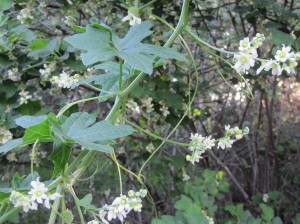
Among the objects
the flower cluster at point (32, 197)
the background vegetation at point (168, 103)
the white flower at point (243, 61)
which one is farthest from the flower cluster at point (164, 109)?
the flower cluster at point (32, 197)

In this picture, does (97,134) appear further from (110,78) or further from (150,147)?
(150,147)

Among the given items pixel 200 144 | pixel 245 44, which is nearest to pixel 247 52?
pixel 245 44

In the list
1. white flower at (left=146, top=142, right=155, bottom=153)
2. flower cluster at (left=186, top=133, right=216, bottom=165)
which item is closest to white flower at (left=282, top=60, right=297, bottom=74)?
flower cluster at (left=186, top=133, right=216, bottom=165)

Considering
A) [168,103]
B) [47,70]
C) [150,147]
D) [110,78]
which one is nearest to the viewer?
[110,78]

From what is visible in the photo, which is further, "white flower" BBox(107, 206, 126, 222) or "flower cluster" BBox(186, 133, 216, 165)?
"flower cluster" BBox(186, 133, 216, 165)

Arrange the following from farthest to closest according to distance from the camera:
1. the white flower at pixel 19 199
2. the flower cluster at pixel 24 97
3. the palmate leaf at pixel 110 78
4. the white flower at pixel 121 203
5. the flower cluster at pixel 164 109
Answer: the flower cluster at pixel 164 109
the flower cluster at pixel 24 97
the palmate leaf at pixel 110 78
the white flower at pixel 121 203
the white flower at pixel 19 199

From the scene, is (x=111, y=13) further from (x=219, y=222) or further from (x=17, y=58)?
(x=219, y=222)

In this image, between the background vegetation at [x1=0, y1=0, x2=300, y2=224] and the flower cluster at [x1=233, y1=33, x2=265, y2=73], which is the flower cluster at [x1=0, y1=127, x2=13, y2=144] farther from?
the flower cluster at [x1=233, y1=33, x2=265, y2=73]

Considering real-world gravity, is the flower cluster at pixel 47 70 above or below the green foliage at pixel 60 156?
below

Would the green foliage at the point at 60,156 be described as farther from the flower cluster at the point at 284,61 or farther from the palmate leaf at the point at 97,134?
the flower cluster at the point at 284,61
